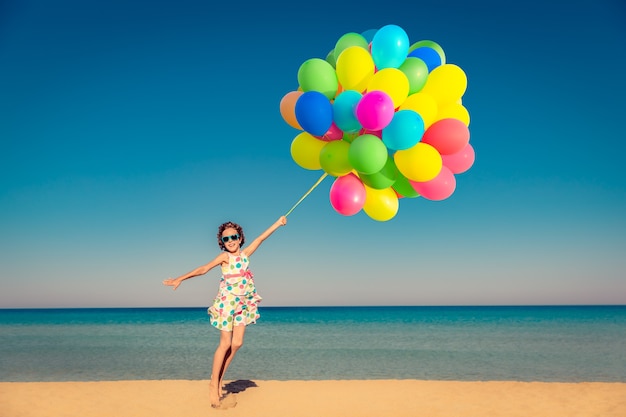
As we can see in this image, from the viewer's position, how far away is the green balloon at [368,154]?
16.1ft

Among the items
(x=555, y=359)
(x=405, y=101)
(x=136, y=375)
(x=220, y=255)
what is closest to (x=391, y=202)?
(x=405, y=101)

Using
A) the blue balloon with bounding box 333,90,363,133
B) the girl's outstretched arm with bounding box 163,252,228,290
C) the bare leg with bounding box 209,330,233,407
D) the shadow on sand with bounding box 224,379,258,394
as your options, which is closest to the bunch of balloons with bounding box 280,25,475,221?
the blue balloon with bounding box 333,90,363,133

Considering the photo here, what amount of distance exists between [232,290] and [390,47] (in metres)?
3.05

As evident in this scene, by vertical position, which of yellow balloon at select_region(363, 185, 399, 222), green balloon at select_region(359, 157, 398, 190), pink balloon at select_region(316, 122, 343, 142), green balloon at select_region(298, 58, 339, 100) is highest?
green balloon at select_region(298, 58, 339, 100)

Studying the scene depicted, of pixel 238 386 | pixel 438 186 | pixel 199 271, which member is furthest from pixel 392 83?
pixel 238 386

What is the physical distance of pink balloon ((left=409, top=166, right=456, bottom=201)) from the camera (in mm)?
5305

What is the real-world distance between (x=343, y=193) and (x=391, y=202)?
58cm

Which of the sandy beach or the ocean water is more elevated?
the sandy beach

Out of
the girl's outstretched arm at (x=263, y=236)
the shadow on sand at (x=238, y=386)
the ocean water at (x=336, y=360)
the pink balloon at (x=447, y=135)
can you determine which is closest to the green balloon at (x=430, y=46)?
the pink balloon at (x=447, y=135)

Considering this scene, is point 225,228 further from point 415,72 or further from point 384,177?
point 415,72

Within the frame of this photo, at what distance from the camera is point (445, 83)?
16.9ft

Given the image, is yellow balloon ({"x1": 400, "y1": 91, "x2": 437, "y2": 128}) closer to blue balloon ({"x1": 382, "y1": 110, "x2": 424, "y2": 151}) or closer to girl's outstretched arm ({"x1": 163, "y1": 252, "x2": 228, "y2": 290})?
blue balloon ({"x1": 382, "y1": 110, "x2": 424, "y2": 151})

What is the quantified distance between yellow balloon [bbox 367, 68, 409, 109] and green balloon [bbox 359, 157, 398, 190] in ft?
2.22

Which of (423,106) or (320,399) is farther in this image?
(320,399)
